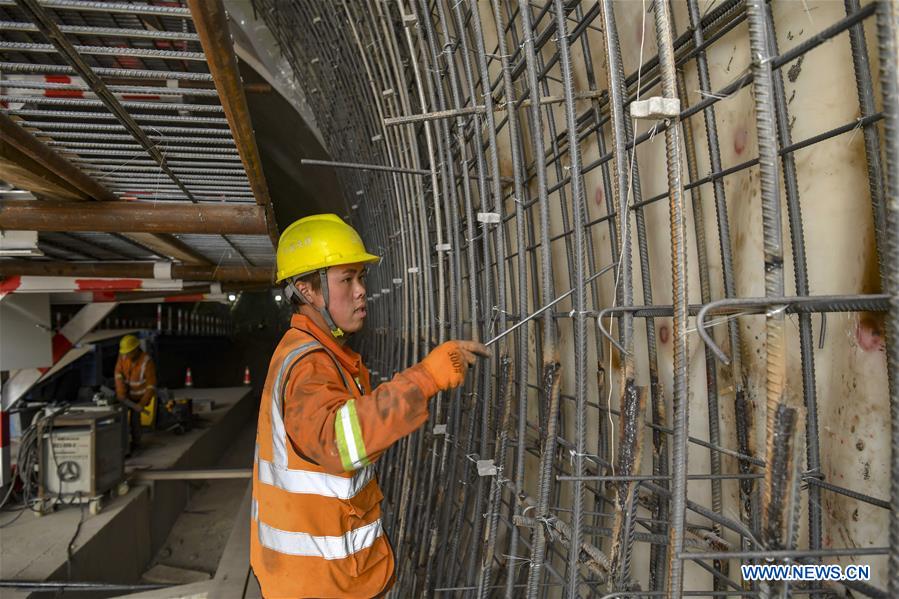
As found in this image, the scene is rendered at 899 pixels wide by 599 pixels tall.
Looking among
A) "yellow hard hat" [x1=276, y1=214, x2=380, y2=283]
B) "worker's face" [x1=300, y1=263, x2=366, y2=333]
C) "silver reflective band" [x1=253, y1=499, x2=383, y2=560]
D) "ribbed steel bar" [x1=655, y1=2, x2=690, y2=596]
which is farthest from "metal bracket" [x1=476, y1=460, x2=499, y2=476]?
"ribbed steel bar" [x1=655, y1=2, x2=690, y2=596]

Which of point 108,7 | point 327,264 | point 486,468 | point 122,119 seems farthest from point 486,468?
point 122,119

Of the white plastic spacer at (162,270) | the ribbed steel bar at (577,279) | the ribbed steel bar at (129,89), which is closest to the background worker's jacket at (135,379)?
the white plastic spacer at (162,270)

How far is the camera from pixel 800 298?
38.4 inches

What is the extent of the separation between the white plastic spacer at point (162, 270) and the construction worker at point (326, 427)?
465cm

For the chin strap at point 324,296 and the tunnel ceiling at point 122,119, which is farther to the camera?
the chin strap at point 324,296

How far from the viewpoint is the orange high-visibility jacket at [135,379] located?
29.4ft

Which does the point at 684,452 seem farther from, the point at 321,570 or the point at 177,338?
the point at 177,338

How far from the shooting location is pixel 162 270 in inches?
263

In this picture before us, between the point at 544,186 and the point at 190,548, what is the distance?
7204mm

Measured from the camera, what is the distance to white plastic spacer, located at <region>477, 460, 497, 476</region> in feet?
7.30

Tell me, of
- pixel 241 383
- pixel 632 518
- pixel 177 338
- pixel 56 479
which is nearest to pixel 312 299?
pixel 632 518

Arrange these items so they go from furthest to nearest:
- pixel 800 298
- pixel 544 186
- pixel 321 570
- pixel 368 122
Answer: pixel 368 122, pixel 321 570, pixel 544 186, pixel 800 298

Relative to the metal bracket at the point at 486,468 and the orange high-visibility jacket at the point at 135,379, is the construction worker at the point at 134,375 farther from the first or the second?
the metal bracket at the point at 486,468

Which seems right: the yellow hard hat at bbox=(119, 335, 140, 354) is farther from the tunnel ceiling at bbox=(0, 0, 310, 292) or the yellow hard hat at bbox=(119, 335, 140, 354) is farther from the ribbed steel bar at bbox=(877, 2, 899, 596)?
the ribbed steel bar at bbox=(877, 2, 899, 596)
